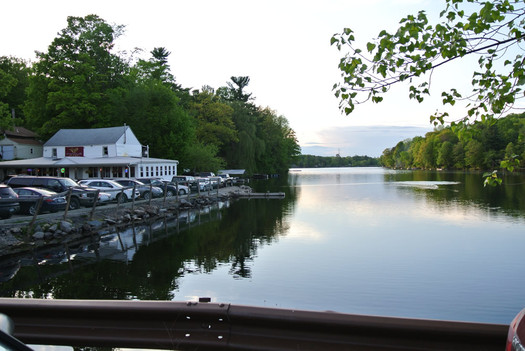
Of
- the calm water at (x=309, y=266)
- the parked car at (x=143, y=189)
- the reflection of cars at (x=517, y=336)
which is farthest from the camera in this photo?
the parked car at (x=143, y=189)

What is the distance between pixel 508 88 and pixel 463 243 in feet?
57.5

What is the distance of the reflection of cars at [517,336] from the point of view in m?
2.56

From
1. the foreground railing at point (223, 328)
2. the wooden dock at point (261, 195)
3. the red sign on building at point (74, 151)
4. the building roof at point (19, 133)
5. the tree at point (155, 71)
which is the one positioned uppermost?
the tree at point (155, 71)

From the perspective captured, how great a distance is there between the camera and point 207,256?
56.6 feet

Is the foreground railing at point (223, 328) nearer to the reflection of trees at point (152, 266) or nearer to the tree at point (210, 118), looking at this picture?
the reflection of trees at point (152, 266)

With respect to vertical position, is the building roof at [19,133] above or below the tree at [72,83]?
below

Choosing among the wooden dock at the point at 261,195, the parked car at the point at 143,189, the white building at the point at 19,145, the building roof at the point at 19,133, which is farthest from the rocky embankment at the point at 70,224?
the building roof at the point at 19,133

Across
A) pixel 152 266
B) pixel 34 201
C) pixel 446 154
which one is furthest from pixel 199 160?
pixel 446 154

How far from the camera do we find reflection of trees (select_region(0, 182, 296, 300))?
38.6 ft

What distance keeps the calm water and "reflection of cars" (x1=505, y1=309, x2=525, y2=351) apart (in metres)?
7.83

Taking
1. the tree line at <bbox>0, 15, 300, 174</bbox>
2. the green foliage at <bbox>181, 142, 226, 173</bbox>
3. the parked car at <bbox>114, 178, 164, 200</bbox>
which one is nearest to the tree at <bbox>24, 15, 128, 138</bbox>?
the tree line at <bbox>0, 15, 300, 174</bbox>

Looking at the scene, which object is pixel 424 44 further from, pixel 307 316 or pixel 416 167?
pixel 416 167

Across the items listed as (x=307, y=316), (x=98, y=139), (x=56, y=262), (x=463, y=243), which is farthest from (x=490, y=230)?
(x=98, y=139)

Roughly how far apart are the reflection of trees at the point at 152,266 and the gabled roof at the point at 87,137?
27.6 m
